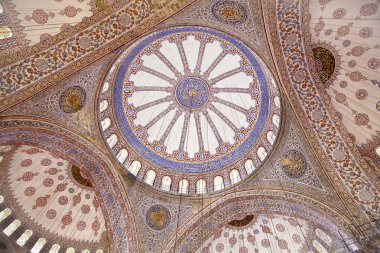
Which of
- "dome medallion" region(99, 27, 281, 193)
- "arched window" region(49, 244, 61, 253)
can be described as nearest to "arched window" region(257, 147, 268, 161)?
"dome medallion" region(99, 27, 281, 193)

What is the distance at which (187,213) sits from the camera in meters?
9.28

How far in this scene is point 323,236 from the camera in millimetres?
8812

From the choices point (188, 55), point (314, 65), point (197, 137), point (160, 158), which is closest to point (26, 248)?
point (160, 158)

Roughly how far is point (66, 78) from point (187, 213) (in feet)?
19.0

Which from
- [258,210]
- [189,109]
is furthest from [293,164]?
[189,109]

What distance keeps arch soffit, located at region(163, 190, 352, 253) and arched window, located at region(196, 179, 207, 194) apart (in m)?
0.60

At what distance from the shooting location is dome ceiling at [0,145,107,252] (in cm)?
897

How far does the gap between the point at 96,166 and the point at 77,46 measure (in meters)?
3.76

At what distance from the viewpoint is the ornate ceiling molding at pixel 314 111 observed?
677 centimetres

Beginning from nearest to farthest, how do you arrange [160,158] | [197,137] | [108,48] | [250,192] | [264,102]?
1. [108,48]
2. [250,192]
3. [264,102]
4. [160,158]
5. [197,137]

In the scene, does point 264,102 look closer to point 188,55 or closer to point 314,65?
point 314,65

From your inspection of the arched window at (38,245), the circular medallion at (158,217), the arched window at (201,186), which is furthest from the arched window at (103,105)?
the arched window at (38,245)

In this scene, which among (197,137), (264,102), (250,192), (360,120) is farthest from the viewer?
(197,137)

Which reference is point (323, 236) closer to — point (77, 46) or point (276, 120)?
point (276, 120)
